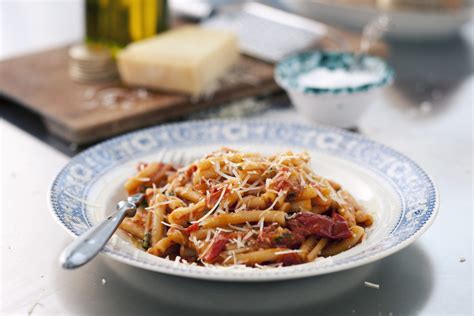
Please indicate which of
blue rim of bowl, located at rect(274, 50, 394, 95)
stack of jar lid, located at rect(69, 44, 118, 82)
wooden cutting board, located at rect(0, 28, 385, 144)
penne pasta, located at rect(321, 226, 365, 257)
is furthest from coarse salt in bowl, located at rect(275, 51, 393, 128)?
penne pasta, located at rect(321, 226, 365, 257)

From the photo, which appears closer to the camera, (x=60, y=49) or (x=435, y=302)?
(x=435, y=302)

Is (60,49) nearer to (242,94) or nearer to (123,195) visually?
(242,94)

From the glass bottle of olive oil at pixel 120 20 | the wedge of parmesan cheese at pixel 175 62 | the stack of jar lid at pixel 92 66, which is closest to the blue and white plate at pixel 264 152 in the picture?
the wedge of parmesan cheese at pixel 175 62

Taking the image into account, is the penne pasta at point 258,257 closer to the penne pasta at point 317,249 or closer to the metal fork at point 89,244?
the penne pasta at point 317,249

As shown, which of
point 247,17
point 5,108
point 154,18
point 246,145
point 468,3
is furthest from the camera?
point 468,3

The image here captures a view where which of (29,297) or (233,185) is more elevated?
(233,185)

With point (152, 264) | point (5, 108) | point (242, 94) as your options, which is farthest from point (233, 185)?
point (5, 108)

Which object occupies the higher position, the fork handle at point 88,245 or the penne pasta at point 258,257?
the fork handle at point 88,245
